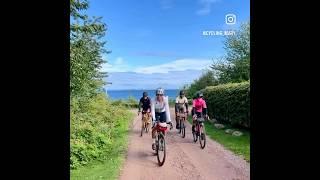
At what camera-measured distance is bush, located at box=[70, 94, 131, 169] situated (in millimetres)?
4754

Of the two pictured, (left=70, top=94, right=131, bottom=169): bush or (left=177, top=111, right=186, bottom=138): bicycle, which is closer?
(left=70, top=94, right=131, bottom=169): bush

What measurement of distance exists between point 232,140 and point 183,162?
0.50m

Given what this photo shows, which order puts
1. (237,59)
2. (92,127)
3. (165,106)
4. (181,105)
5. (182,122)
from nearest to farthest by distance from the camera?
(237,59)
(165,106)
(92,127)
(181,105)
(182,122)

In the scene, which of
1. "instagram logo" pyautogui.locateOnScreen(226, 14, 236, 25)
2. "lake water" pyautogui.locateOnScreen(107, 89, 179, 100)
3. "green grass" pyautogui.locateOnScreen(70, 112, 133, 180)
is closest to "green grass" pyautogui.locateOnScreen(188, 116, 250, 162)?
"lake water" pyautogui.locateOnScreen(107, 89, 179, 100)

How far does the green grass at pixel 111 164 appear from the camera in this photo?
4708 mm

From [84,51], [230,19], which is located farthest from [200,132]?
[84,51]

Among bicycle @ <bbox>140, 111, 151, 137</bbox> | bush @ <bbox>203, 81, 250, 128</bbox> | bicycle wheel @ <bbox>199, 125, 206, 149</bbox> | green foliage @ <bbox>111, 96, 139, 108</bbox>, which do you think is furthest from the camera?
bicycle @ <bbox>140, 111, 151, 137</bbox>

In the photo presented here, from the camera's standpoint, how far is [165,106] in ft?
16.4

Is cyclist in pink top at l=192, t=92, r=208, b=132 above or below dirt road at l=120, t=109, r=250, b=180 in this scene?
above

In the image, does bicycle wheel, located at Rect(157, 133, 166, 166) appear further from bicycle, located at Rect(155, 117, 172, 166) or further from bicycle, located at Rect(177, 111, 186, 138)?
bicycle, located at Rect(177, 111, 186, 138)

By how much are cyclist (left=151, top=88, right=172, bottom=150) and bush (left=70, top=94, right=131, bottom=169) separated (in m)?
0.25

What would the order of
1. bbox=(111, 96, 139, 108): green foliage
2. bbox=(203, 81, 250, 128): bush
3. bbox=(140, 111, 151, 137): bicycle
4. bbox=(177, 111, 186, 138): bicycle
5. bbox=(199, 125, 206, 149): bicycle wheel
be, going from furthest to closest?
bbox=(177, 111, 186, 138): bicycle
bbox=(140, 111, 151, 137): bicycle
bbox=(199, 125, 206, 149): bicycle wheel
bbox=(111, 96, 139, 108): green foliage
bbox=(203, 81, 250, 128): bush

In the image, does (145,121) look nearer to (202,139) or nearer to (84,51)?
(202,139)
